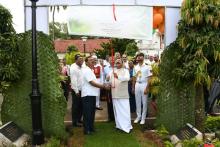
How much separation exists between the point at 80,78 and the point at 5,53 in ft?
7.35

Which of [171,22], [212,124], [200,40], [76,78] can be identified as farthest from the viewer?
[76,78]

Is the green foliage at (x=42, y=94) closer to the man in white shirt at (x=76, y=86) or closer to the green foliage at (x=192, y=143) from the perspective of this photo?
the man in white shirt at (x=76, y=86)

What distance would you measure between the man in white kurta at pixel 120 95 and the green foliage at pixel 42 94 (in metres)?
1.45

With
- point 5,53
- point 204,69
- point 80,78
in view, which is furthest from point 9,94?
point 204,69

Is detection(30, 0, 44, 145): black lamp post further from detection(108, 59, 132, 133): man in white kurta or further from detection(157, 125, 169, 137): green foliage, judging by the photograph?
detection(157, 125, 169, 137): green foliage

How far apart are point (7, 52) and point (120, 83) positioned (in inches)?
107

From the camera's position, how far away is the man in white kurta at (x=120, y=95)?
10648 mm

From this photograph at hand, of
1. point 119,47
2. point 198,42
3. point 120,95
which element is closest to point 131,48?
point 119,47

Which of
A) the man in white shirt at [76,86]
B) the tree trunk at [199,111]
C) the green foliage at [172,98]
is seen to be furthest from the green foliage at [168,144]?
the man in white shirt at [76,86]

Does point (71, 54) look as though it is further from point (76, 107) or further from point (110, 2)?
point (110, 2)

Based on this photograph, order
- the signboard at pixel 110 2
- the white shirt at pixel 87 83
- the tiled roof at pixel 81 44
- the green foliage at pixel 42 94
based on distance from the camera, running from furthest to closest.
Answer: the tiled roof at pixel 81 44, the white shirt at pixel 87 83, the signboard at pixel 110 2, the green foliage at pixel 42 94

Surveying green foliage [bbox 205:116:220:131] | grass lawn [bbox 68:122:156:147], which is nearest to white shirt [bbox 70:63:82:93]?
grass lawn [bbox 68:122:156:147]

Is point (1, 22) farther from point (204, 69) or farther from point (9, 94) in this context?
point (204, 69)

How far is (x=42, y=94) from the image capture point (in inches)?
383
